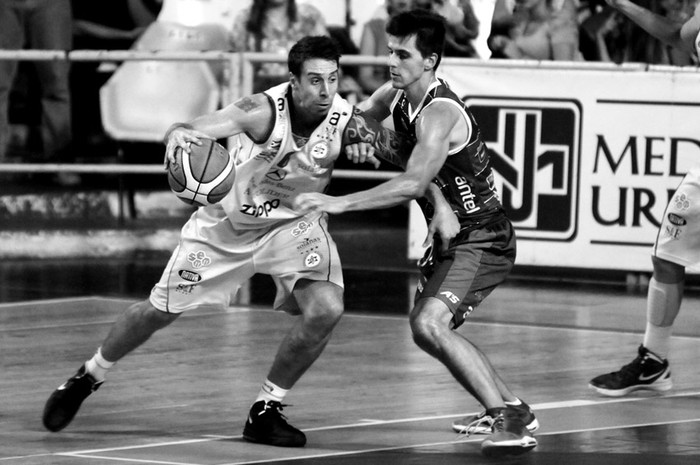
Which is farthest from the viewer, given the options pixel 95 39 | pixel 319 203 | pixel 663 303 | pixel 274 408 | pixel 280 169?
pixel 95 39

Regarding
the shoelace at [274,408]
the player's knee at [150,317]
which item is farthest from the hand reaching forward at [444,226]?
the player's knee at [150,317]

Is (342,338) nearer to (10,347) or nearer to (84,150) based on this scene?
(10,347)

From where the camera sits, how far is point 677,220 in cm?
913

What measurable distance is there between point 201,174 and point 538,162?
20.7 ft

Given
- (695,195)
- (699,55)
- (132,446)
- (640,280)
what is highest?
(699,55)

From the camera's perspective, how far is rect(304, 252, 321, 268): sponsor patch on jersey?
313 inches

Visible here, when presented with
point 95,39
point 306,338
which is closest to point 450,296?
point 306,338

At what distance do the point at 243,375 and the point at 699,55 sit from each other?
3.14m

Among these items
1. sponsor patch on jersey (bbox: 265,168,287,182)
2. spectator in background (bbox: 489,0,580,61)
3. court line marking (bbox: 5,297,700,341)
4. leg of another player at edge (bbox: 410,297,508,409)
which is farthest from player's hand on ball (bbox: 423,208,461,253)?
spectator in background (bbox: 489,0,580,61)

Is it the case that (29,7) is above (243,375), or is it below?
above

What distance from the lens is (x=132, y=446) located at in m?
7.57

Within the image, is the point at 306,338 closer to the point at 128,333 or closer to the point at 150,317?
the point at 150,317

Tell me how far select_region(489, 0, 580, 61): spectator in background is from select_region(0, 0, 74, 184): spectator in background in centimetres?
446

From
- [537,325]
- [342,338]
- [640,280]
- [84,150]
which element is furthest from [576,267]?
[84,150]
